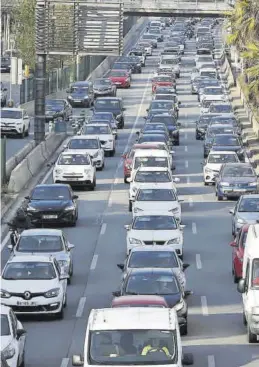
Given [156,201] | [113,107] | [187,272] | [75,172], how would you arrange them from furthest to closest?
[113,107] → [75,172] → [156,201] → [187,272]

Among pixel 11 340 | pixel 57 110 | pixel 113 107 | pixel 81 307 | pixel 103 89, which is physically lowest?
pixel 103 89

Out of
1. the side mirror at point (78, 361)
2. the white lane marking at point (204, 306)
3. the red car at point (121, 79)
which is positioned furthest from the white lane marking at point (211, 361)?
the red car at point (121, 79)

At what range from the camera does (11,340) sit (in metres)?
24.2

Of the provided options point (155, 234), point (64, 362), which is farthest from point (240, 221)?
point (64, 362)

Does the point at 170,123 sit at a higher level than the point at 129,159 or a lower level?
lower

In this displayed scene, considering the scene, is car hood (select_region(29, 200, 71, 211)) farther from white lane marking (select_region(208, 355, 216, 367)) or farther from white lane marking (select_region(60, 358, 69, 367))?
white lane marking (select_region(208, 355, 216, 367))

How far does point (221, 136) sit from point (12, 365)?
1492 inches

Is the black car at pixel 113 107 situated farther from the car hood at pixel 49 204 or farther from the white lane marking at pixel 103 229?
the car hood at pixel 49 204

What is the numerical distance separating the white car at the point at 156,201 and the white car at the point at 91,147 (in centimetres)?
1218

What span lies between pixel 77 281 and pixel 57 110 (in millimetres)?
42473

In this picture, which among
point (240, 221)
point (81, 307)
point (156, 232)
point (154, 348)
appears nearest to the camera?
point (154, 348)

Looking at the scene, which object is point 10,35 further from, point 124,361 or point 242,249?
point 124,361

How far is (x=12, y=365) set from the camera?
24.0 m

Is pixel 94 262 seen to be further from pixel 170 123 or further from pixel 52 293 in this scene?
pixel 170 123
